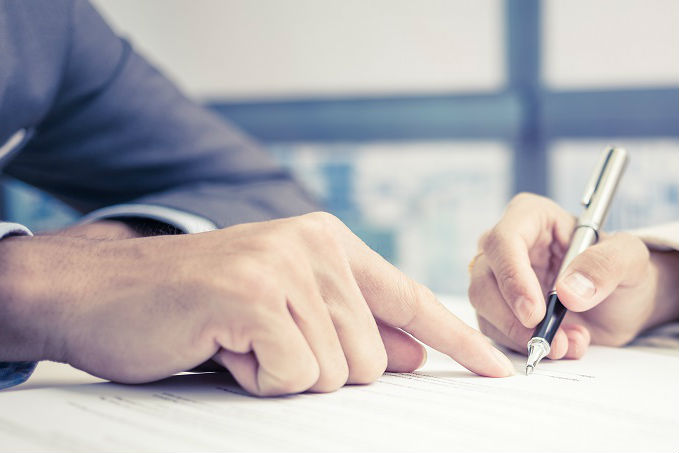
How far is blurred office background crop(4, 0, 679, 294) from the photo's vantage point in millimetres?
1354

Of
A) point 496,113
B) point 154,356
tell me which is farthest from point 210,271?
point 496,113

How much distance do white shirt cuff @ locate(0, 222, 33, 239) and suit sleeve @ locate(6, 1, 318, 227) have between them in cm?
25

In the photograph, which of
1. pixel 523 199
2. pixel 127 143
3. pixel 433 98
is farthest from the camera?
pixel 433 98

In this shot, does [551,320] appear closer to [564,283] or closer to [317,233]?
[564,283]

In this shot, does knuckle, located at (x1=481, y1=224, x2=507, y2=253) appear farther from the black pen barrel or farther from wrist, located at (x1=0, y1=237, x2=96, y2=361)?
wrist, located at (x1=0, y1=237, x2=96, y2=361)

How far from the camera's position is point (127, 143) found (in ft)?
2.25

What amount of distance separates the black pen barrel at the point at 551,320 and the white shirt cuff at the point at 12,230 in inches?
12.1

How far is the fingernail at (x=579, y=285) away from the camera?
0.41 m

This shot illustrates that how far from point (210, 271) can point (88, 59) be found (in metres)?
0.43

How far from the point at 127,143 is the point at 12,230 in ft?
1.10

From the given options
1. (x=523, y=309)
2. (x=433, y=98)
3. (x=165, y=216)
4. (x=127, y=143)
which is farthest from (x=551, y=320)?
(x=433, y=98)

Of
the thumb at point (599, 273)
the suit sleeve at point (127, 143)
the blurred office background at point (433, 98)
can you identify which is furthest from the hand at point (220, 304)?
the blurred office background at point (433, 98)

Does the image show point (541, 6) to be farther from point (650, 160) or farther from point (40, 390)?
point (40, 390)

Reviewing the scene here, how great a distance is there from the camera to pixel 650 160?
1.37 metres
